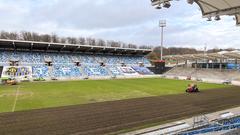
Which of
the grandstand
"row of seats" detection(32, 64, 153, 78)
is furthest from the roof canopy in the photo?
"row of seats" detection(32, 64, 153, 78)

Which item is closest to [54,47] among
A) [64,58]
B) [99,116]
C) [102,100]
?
[64,58]

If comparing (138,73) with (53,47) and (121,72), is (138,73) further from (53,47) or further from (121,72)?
(53,47)

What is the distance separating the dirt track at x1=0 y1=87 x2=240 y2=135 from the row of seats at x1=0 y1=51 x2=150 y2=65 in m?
34.3

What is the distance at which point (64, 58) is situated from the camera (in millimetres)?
54594

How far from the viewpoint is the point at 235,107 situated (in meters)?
20.5

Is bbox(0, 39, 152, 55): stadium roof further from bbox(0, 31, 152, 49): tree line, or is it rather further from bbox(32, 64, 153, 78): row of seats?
bbox(0, 31, 152, 49): tree line

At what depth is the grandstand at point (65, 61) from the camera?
152 ft

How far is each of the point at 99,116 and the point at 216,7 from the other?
1118 centimetres

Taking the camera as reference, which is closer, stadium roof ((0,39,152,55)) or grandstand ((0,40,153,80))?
grandstand ((0,40,153,80))

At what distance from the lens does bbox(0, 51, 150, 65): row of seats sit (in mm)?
48312

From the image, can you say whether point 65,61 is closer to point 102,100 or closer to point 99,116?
point 102,100

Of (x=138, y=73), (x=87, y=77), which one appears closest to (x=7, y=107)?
(x=87, y=77)

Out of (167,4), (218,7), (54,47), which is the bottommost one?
(167,4)

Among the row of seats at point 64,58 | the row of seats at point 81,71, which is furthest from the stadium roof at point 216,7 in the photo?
the row of seats at point 64,58
